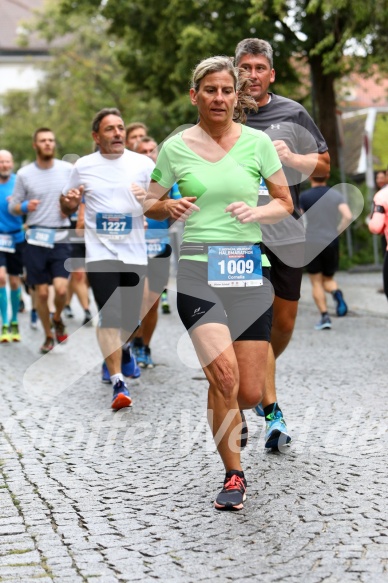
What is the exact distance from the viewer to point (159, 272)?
422 inches

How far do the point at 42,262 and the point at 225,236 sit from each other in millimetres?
6952

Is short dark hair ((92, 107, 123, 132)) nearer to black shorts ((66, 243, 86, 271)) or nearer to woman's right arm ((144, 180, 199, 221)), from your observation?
woman's right arm ((144, 180, 199, 221))

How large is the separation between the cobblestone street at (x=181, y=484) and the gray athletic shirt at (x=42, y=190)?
216 cm

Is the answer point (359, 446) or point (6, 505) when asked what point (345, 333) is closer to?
point (359, 446)

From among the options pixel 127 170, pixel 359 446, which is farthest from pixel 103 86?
pixel 359 446

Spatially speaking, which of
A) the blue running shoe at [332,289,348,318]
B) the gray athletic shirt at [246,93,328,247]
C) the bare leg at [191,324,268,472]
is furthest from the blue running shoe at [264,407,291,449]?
the blue running shoe at [332,289,348,318]

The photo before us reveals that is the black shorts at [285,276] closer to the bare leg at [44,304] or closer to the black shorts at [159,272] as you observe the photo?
the black shorts at [159,272]

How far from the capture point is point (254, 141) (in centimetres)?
539

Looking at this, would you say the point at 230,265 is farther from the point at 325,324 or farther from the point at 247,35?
the point at 247,35

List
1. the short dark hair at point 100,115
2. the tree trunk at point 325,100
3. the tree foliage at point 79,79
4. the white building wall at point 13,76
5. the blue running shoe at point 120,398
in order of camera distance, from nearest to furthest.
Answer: the blue running shoe at point 120,398, the short dark hair at point 100,115, the tree trunk at point 325,100, the tree foliage at point 79,79, the white building wall at point 13,76

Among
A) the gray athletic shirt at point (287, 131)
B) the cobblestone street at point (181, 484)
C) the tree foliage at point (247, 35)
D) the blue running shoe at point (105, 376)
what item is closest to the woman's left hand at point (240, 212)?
the cobblestone street at point (181, 484)

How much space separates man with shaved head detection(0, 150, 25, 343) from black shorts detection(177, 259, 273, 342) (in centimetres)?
825

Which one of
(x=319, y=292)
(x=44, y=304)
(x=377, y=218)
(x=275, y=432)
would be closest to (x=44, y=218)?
(x=44, y=304)

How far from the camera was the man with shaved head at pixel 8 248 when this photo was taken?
1341cm
